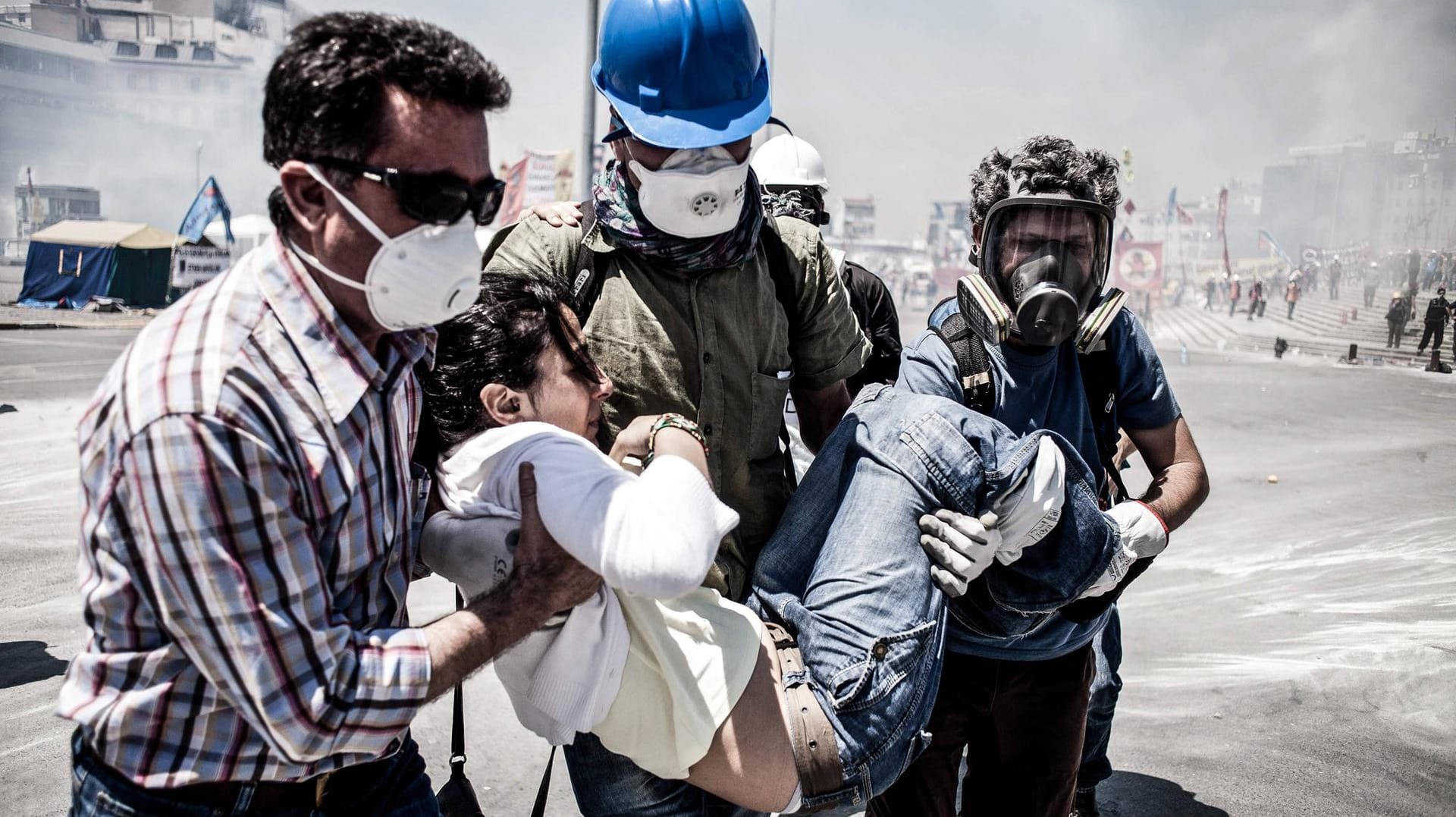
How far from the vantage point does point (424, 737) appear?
13.9 feet

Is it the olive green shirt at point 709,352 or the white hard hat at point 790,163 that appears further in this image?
the white hard hat at point 790,163

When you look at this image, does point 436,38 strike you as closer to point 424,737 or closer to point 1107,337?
point 1107,337

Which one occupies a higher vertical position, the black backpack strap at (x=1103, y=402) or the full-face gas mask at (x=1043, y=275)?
the full-face gas mask at (x=1043, y=275)

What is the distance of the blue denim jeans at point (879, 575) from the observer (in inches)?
80.5

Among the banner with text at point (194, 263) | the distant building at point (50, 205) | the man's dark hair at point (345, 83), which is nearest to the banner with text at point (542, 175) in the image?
the banner with text at point (194, 263)

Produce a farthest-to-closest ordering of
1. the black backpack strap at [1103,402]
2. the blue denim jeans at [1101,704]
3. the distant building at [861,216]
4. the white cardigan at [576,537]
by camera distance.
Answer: the distant building at [861,216] → the blue denim jeans at [1101,704] → the black backpack strap at [1103,402] → the white cardigan at [576,537]

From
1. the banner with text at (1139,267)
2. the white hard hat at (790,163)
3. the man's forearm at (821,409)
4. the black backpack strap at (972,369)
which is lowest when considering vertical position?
the man's forearm at (821,409)

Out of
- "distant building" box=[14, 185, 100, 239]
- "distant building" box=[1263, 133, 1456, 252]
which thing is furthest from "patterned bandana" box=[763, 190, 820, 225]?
"distant building" box=[14, 185, 100, 239]

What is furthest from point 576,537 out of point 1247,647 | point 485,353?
point 1247,647

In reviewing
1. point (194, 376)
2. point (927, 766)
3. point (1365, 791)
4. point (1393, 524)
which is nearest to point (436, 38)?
point (194, 376)

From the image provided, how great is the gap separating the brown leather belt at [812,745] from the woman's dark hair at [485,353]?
822mm

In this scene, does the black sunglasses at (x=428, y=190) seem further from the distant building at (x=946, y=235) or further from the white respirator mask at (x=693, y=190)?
the distant building at (x=946, y=235)

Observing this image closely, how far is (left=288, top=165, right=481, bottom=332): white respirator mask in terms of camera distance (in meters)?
1.51

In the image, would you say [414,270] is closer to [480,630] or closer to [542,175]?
[480,630]
